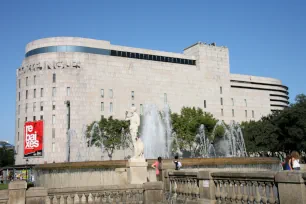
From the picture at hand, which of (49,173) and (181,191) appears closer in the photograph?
(181,191)

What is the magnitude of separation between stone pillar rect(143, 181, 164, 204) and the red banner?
63173mm

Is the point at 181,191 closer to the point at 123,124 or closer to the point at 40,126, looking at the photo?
the point at 123,124

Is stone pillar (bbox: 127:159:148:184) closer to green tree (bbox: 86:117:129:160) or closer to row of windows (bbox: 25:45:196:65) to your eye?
green tree (bbox: 86:117:129:160)

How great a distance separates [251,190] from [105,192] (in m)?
6.15

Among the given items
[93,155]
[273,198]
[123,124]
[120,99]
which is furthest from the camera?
[120,99]

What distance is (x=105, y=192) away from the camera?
13.9 m

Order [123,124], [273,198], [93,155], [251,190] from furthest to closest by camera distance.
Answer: [93,155] < [123,124] < [251,190] < [273,198]

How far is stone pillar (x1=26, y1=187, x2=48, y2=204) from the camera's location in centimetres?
1226

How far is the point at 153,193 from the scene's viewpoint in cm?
1440

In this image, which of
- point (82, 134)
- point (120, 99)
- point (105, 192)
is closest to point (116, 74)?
point (120, 99)

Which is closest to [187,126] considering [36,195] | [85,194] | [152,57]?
[152,57]

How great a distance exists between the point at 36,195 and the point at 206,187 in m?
5.86

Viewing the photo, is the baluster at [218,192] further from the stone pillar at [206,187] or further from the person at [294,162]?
the person at [294,162]

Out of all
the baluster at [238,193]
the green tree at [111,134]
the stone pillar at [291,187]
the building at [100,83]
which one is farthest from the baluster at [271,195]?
the building at [100,83]
